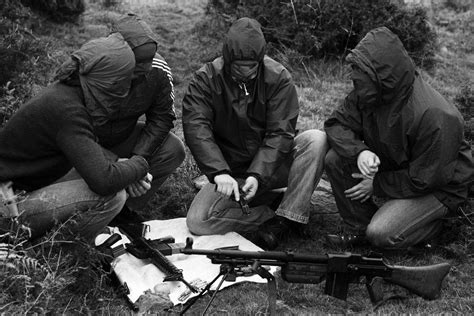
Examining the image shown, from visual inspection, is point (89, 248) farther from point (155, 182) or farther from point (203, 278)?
point (155, 182)

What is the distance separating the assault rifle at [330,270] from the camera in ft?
12.6

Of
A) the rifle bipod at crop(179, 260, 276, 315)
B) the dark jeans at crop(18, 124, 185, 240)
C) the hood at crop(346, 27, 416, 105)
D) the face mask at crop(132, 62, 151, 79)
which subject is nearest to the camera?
the rifle bipod at crop(179, 260, 276, 315)

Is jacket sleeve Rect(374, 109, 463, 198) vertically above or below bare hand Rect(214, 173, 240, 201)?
above

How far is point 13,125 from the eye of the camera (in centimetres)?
422

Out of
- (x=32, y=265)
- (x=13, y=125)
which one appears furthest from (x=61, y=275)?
(x=13, y=125)

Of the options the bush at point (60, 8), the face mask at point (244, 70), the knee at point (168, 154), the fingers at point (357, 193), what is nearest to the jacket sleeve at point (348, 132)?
the fingers at point (357, 193)

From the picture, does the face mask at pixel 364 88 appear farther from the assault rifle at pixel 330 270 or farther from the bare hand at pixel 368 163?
the assault rifle at pixel 330 270

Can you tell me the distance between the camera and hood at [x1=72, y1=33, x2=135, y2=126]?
13.5 ft

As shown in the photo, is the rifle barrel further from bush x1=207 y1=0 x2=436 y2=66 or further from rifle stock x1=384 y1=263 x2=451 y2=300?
bush x1=207 y1=0 x2=436 y2=66

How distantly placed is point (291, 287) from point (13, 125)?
92.3 inches

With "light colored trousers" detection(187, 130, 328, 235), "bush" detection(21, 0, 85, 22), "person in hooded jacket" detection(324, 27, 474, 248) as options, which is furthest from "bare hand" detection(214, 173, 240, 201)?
"bush" detection(21, 0, 85, 22)

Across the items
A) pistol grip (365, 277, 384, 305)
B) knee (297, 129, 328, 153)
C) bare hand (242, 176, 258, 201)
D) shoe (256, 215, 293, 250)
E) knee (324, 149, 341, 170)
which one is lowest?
shoe (256, 215, 293, 250)

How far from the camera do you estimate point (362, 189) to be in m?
5.07

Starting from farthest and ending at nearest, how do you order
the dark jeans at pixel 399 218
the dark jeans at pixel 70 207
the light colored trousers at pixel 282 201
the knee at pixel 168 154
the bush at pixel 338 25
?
the bush at pixel 338 25 < the knee at pixel 168 154 < the light colored trousers at pixel 282 201 < the dark jeans at pixel 399 218 < the dark jeans at pixel 70 207
